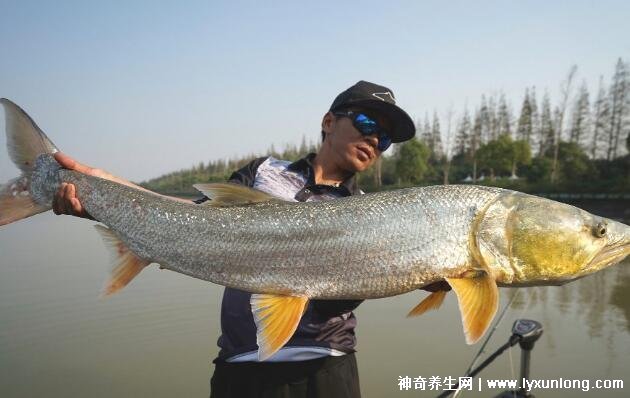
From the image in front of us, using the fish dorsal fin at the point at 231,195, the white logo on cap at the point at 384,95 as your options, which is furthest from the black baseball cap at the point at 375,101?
the fish dorsal fin at the point at 231,195

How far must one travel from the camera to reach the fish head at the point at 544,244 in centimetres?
282

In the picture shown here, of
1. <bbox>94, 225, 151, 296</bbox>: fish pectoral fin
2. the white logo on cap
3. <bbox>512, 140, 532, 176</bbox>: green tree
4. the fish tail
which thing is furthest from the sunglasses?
<bbox>512, 140, 532, 176</bbox>: green tree

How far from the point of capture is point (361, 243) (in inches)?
110

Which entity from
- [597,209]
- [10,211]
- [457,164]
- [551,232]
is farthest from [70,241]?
[457,164]

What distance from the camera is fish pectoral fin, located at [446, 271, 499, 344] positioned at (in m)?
2.63

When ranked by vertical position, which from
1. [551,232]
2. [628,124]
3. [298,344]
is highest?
[628,124]

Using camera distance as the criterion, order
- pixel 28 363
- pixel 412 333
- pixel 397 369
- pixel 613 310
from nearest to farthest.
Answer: pixel 397 369 → pixel 28 363 → pixel 412 333 → pixel 613 310

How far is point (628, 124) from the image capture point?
5041 cm

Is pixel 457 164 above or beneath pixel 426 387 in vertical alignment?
above

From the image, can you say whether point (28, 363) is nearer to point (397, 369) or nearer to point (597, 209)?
point (397, 369)

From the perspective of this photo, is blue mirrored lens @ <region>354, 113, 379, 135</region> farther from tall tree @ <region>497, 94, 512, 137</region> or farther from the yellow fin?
tall tree @ <region>497, 94, 512, 137</region>

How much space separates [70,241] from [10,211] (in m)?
24.7

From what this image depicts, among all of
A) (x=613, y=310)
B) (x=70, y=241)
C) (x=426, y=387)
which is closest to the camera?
(x=426, y=387)

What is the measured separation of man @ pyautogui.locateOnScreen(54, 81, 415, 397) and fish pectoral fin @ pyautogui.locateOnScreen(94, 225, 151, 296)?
278mm
